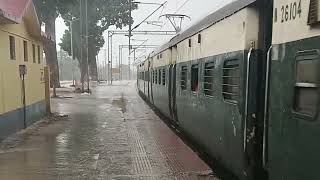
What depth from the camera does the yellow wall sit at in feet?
38.2

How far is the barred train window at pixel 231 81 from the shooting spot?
6.07m

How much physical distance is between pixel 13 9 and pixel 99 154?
482cm

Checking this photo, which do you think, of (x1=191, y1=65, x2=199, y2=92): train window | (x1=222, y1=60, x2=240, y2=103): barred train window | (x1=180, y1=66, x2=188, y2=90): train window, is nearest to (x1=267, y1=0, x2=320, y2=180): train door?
(x1=222, y1=60, x2=240, y2=103): barred train window

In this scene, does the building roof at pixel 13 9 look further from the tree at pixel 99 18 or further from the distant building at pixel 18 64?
the tree at pixel 99 18

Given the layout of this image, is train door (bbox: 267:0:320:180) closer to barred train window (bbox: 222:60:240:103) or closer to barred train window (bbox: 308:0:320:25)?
barred train window (bbox: 308:0:320:25)

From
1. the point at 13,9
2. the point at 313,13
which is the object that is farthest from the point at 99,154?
the point at 313,13

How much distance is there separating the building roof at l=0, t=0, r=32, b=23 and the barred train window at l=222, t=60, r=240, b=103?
564 centimetres

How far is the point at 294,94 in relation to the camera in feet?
13.7

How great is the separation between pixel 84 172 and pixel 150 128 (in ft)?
21.4

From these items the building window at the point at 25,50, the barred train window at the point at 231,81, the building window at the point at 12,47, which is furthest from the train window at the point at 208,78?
the building window at the point at 25,50

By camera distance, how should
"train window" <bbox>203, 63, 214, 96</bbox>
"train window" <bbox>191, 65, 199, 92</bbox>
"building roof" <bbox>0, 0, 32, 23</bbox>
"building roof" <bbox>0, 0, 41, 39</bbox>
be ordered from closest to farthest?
"train window" <bbox>203, 63, 214, 96</bbox> < "train window" <bbox>191, 65, 199, 92</bbox> < "building roof" <bbox>0, 0, 32, 23</bbox> < "building roof" <bbox>0, 0, 41, 39</bbox>

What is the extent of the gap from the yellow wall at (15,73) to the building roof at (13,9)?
456 millimetres

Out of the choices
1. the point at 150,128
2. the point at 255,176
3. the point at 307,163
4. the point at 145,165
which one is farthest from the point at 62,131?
the point at 307,163

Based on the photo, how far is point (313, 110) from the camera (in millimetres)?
3775
